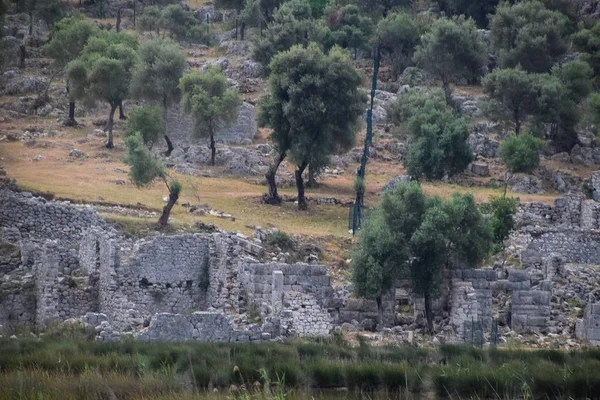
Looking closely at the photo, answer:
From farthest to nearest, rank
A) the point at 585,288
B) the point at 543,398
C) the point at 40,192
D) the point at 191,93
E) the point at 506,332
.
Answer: the point at 191,93 → the point at 40,192 → the point at 585,288 → the point at 506,332 → the point at 543,398

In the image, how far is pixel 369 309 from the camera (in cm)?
3638

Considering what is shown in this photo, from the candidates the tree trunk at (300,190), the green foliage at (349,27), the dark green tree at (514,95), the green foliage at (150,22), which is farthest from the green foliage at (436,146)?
the green foliage at (150,22)

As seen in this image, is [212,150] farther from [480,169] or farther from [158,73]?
[480,169]

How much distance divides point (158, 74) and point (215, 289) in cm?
2767

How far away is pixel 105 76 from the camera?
61.9 meters

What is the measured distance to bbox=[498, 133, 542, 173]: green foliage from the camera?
198ft

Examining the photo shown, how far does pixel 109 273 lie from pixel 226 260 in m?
3.32

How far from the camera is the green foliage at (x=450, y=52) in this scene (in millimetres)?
78562

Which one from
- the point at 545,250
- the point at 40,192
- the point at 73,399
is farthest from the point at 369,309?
the point at 73,399

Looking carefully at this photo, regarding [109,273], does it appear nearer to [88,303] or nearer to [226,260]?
[88,303]

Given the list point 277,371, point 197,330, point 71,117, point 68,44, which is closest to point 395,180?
point 71,117

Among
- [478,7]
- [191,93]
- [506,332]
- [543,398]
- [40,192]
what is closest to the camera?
[543,398]

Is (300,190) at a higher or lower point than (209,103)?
lower

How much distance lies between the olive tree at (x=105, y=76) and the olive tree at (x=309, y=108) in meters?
9.42
